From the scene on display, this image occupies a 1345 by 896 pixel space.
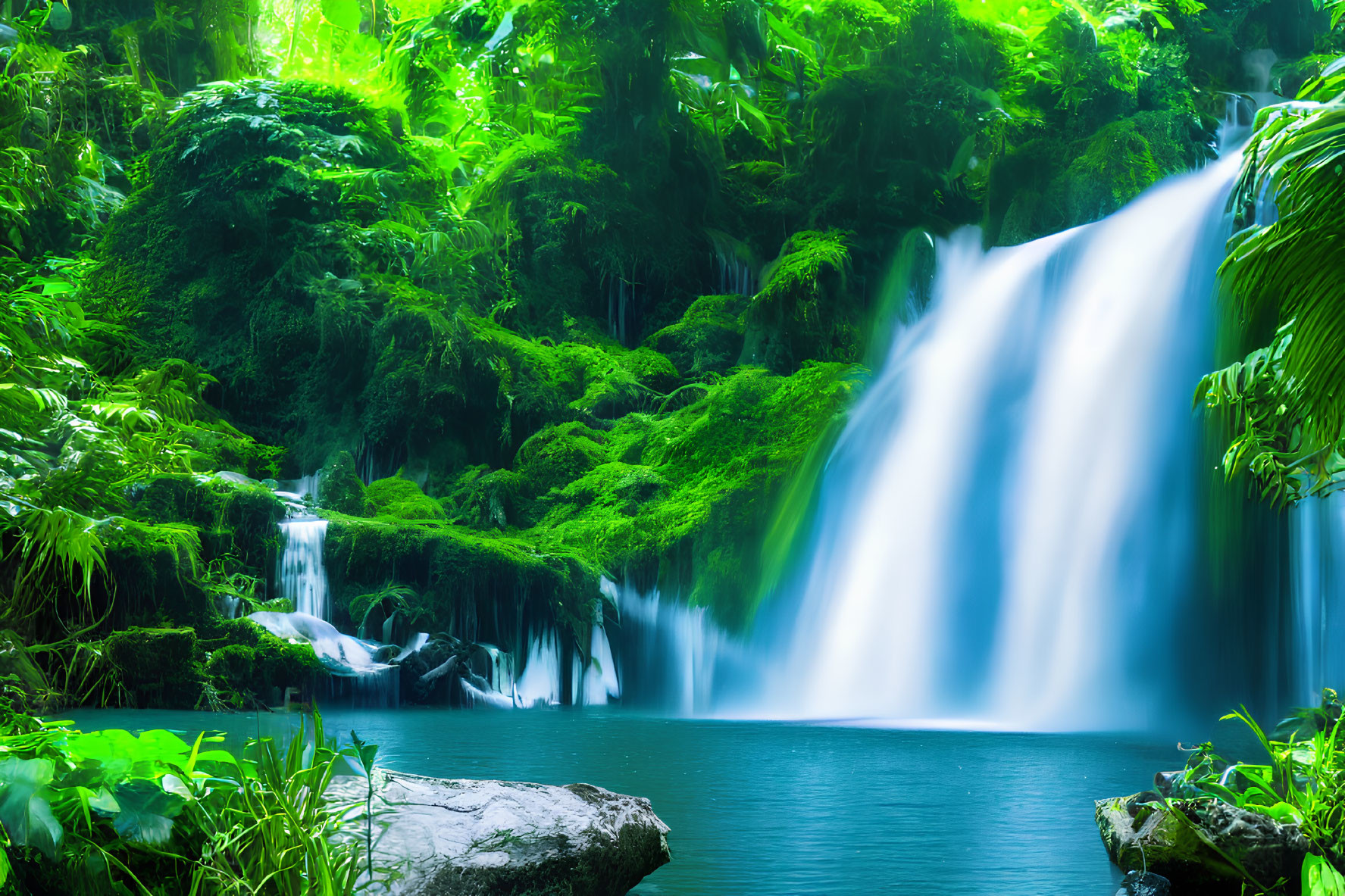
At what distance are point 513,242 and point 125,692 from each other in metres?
9.29

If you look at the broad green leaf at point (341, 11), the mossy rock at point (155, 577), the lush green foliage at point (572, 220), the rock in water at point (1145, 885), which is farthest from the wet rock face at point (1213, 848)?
the mossy rock at point (155, 577)

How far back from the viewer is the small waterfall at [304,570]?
12.4m

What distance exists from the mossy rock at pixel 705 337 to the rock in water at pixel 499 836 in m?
12.8

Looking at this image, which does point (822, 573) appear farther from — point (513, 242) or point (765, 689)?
point (513, 242)

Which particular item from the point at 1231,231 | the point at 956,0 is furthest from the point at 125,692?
the point at 956,0

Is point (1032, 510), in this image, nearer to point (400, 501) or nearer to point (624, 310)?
point (400, 501)

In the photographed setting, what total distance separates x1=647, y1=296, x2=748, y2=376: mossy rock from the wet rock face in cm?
1275

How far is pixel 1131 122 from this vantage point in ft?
56.3

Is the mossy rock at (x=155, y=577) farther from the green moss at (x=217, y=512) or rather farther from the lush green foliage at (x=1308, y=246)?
the lush green foliage at (x=1308, y=246)

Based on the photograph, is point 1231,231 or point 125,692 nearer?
point 125,692

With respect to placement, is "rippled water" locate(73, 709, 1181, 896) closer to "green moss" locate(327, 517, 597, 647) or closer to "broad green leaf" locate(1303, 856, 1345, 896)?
"broad green leaf" locate(1303, 856, 1345, 896)

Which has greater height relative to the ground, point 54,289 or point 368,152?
point 368,152

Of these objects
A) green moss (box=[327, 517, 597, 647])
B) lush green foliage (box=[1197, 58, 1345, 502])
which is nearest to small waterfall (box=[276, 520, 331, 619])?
green moss (box=[327, 517, 597, 647])

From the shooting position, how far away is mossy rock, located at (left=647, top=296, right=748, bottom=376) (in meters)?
16.9
